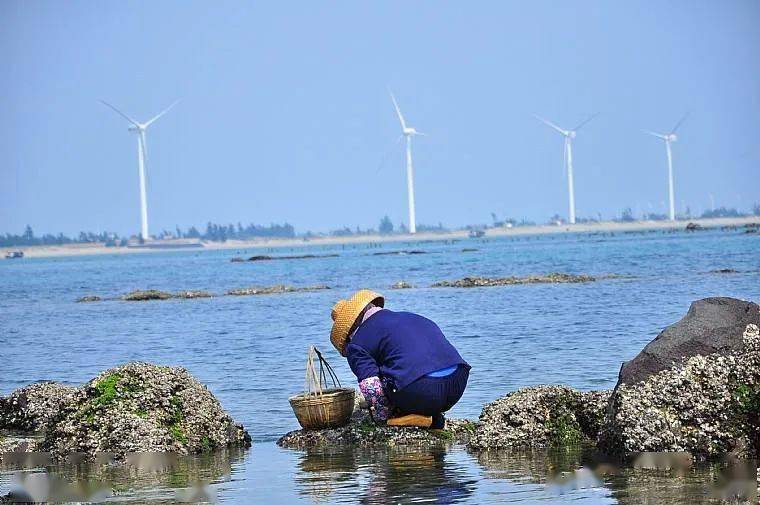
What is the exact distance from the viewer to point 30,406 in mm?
17500

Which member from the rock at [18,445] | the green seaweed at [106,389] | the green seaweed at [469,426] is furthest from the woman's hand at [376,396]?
the rock at [18,445]

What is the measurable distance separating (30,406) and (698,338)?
353 inches

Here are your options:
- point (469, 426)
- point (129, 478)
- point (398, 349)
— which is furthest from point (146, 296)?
point (129, 478)

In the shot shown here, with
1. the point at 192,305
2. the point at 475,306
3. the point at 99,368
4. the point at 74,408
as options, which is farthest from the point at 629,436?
the point at 192,305

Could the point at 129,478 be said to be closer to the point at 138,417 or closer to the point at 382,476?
the point at 138,417

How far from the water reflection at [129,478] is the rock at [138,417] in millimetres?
206

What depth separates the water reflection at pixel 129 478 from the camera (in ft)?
40.8

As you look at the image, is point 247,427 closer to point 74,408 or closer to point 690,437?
point 74,408

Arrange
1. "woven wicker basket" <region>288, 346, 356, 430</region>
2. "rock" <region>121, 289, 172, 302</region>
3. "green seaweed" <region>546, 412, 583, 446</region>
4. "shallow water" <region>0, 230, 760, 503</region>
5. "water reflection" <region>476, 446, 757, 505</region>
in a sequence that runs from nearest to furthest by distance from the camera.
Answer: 1. "water reflection" <region>476, 446, 757, 505</region>
2. "shallow water" <region>0, 230, 760, 503</region>
3. "green seaweed" <region>546, 412, 583, 446</region>
4. "woven wicker basket" <region>288, 346, 356, 430</region>
5. "rock" <region>121, 289, 172, 302</region>

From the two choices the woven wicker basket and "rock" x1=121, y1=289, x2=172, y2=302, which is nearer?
the woven wicker basket

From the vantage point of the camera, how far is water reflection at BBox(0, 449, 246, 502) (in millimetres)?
12422

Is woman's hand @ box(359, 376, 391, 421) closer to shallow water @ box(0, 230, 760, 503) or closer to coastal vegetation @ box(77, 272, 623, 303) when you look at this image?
shallow water @ box(0, 230, 760, 503)

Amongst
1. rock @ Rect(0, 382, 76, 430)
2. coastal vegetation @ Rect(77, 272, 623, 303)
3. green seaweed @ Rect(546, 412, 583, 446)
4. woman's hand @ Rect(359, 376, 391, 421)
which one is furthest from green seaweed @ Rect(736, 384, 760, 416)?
coastal vegetation @ Rect(77, 272, 623, 303)

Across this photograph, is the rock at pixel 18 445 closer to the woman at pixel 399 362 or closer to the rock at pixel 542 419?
the woman at pixel 399 362
